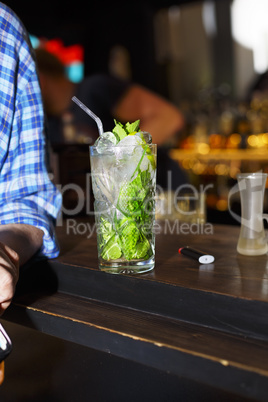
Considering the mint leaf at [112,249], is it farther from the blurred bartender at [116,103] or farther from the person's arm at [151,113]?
the person's arm at [151,113]

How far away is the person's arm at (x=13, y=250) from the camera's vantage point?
68 centimetres

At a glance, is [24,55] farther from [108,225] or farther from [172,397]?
[172,397]

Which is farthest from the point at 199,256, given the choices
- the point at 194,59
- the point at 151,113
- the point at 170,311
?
the point at 194,59

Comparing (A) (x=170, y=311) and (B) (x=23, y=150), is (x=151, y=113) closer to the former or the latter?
(B) (x=23, y=150)

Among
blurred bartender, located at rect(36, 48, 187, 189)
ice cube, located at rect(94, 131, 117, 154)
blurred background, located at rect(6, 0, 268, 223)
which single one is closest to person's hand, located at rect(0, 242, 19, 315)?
ice cube, located at rect(94, 131, 117, 154)

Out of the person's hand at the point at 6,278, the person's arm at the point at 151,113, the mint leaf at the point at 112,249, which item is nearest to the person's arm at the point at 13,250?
the person's hand at the point at 6,278

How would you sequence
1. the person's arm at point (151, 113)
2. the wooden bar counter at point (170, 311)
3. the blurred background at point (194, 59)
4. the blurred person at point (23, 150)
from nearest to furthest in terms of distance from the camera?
1. the wooden bar counter at point (170, 311)
2. the blurred person at point (23, 150)
3. the person's arm at point (151, 113)
4. the blurred background at point (194, 59)

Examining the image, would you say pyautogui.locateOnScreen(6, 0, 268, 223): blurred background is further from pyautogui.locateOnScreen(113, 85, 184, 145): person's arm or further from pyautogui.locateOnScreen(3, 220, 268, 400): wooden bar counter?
pyautogui.locateOnScreen(3, 220, 268, 400): wooden bar counter

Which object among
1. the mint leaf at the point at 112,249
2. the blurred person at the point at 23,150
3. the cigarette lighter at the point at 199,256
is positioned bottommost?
the cigarette lighter at the point at 199,256

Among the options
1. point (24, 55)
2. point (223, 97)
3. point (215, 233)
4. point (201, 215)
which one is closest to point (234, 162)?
point (223, 97)

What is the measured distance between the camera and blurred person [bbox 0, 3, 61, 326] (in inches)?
34.7

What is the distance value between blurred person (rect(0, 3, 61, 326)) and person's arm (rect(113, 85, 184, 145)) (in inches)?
71.2

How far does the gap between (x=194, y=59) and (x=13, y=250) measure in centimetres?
399

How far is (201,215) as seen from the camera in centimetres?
188
